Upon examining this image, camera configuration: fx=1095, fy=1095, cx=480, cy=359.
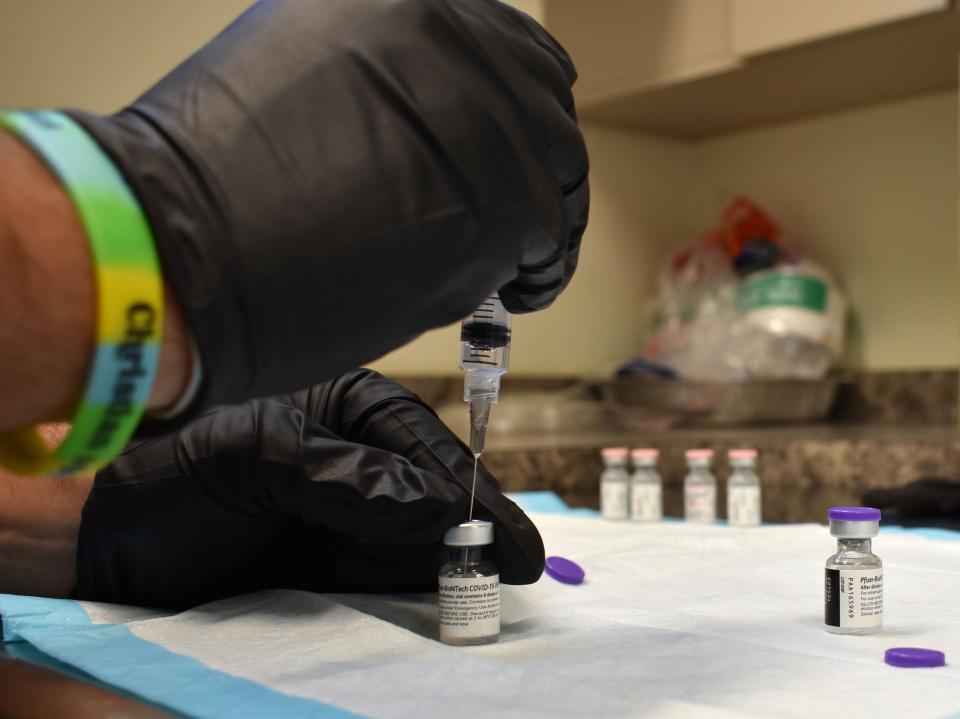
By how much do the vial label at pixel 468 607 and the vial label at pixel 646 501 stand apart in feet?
2.17

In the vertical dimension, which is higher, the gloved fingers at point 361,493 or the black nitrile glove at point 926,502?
the gloved fingers at point 361,493

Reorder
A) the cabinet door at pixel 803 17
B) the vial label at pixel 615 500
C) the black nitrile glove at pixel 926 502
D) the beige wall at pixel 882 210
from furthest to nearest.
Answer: the beige wall at pixel 882 210 < the cabinet door at pixel 803 17 < the vial label at pixel 615 500 < the black nitrile glove at pixel 926 502

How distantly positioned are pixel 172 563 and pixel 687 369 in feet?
5.54

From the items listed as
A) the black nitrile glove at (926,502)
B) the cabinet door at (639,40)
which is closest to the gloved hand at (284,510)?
the black nitrile glove at (926,502)

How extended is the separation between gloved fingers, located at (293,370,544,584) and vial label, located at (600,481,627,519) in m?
0.55

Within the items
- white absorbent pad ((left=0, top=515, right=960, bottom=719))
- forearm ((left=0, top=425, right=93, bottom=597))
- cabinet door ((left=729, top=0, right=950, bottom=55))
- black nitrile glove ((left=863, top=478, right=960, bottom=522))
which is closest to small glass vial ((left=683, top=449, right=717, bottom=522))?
black nitrile glove ((left=863, top=478, right=960, bottom=522))

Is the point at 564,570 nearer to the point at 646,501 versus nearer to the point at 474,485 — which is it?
the point at 474,485

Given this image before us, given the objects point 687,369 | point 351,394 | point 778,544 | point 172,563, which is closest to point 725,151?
point 687,369

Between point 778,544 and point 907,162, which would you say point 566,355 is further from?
Result: point 778,544

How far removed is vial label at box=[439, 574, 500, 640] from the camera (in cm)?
79

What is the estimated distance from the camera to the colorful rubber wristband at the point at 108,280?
1.55 ft

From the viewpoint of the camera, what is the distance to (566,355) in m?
2.54

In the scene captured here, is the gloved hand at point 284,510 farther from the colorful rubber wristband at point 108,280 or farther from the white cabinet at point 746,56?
the white cabinet at point 746,56

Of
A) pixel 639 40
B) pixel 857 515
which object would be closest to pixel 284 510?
pixel 857 515
